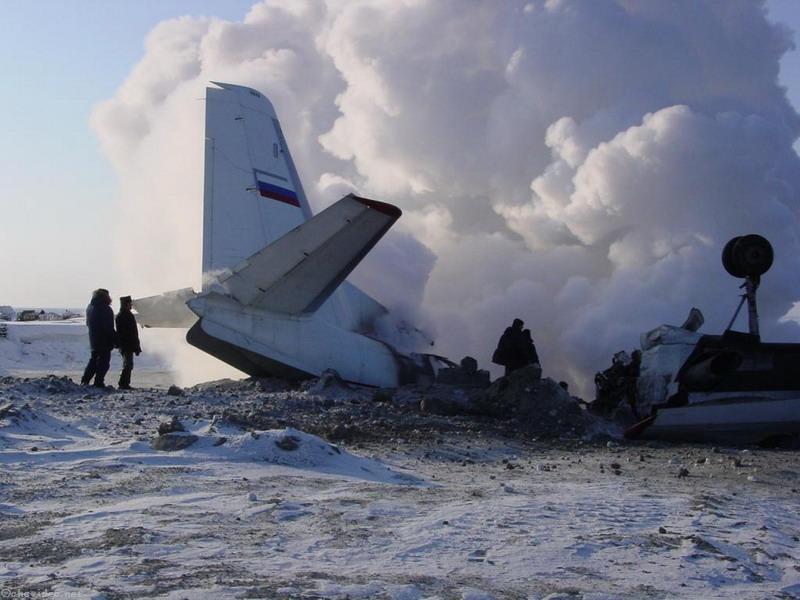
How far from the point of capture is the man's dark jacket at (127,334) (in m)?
13.3

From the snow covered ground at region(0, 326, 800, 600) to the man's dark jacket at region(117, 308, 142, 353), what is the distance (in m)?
4.38

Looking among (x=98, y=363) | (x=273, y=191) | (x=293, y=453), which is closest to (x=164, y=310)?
(x=98, y=363)

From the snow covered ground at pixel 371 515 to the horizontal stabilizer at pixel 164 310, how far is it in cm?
429

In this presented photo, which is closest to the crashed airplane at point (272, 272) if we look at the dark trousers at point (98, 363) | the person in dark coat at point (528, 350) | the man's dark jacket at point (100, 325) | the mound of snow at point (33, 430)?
the man's dark jacket at point (100, 325)

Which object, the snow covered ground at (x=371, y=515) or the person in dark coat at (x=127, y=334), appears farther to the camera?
the person in dark coat at (x=127, y=334)

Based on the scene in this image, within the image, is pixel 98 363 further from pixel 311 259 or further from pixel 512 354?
pixel 512 354

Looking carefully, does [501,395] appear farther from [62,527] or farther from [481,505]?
[62,527]

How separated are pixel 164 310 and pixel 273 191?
285 cm

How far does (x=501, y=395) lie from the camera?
37.3 feet

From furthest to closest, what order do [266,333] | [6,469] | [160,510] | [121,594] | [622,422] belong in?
[266,333], [622,422], [6,469], [160,510], [121,594]

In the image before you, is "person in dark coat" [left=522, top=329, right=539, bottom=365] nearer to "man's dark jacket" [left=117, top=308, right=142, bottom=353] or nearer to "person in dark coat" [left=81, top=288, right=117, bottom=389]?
Result: "man's dark jacket" [left=117, top=308, right=142, bottom=353]

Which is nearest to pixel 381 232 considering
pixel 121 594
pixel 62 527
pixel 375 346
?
pixel 375 346

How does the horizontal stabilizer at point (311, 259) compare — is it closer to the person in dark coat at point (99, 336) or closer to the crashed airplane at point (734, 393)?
the person in dark coat at point (99, 336)

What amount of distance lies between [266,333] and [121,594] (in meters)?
8.88
